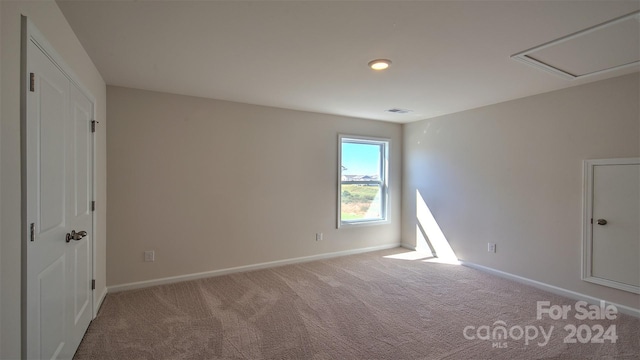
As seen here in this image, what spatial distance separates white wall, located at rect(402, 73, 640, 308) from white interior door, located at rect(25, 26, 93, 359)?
4552 millimetres

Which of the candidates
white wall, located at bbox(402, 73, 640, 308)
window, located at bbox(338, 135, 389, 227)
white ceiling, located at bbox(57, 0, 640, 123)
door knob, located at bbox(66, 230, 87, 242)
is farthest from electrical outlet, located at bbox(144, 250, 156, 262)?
white wall, located at bbox(402, 73, 640, 308)

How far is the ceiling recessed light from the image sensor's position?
257cm

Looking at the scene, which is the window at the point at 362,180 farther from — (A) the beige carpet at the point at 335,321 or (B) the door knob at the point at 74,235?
(B) the door knob at the point at 74,235

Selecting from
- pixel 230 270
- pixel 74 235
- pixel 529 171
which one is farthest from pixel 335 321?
pixel 529 171

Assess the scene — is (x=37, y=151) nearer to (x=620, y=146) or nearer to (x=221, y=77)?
(x=221, y=77)

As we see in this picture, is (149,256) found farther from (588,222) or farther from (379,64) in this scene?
(588,222)

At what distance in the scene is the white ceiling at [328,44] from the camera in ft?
5.94

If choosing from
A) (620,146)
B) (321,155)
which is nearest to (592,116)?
(620,146)

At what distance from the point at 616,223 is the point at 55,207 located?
4717mm

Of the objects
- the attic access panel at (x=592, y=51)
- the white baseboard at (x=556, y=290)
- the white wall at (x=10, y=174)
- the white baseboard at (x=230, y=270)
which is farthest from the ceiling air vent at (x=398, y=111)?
the white wall at (x=10, y=174)

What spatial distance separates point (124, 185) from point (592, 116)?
519 centimetres

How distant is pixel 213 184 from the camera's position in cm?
385

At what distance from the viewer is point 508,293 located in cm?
339

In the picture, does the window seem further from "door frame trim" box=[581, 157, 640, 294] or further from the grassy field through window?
"door frame trim" box=[581, 157, 640, 294]
